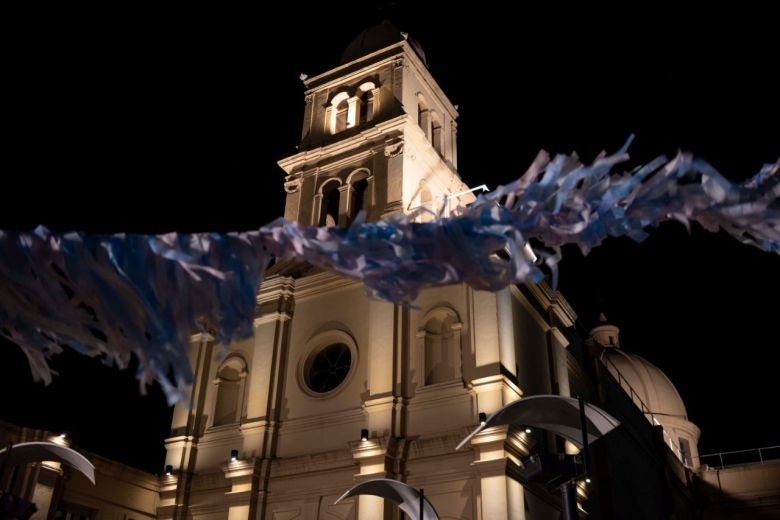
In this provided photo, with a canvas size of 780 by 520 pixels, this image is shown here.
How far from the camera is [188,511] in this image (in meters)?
21.0

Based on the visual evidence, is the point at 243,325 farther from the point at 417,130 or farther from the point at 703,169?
the point at 417,130

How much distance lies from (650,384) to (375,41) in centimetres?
2756

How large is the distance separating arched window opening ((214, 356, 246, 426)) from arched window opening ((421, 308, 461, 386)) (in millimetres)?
6161

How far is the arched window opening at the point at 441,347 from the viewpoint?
1973 centimetres

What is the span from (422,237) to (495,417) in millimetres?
6806

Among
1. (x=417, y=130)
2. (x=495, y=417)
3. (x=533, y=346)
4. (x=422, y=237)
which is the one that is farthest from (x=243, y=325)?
(x=417, y=130)

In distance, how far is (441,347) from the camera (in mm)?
20281

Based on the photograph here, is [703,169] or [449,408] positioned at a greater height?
[449,408]

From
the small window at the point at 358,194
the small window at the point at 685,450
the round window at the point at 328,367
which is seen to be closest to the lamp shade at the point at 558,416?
the round window at the point at 328,367

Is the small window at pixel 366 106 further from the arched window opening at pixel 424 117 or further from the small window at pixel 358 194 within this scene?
the small window at pixel 358 194

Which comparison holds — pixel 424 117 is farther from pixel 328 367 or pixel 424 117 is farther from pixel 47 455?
pixel 47 455

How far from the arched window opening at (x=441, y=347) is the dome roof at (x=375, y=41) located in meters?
12.8

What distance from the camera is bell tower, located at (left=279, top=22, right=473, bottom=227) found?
81.3 feet

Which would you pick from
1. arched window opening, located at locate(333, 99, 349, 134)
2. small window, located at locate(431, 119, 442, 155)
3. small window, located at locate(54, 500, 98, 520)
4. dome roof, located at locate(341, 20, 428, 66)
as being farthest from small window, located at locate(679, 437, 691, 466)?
small window, located at locate(54, 500, 98, 520)
